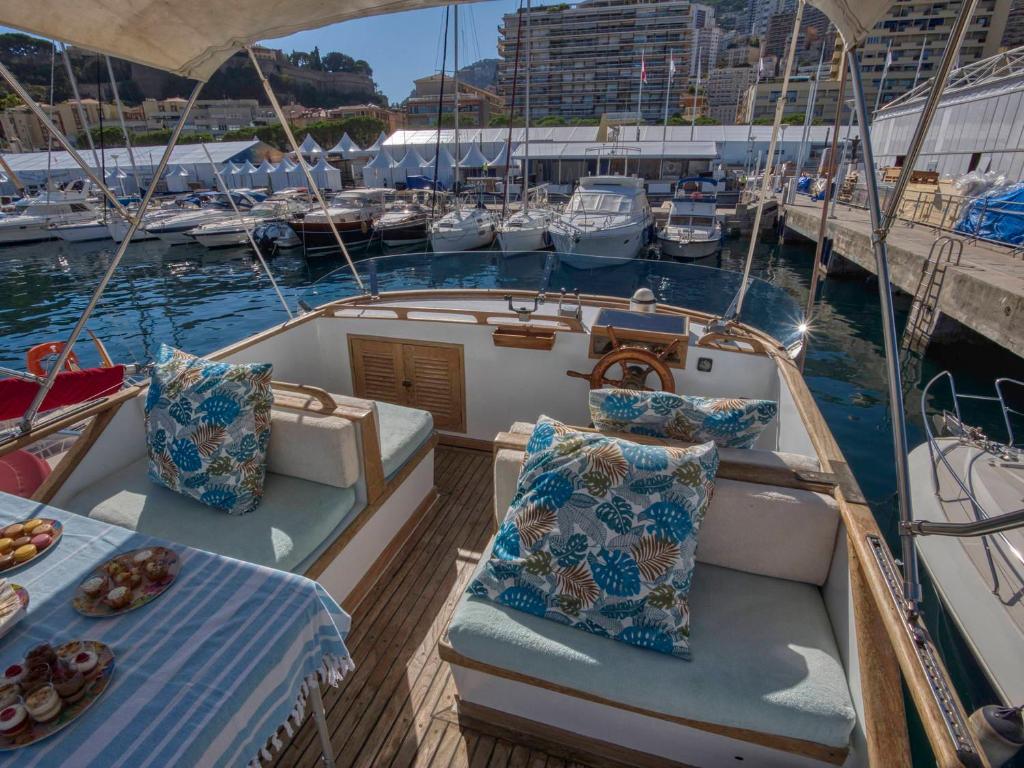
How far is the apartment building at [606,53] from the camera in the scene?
231 feet

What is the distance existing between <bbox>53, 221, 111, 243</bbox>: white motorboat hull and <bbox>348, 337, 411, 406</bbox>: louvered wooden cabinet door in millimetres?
22857

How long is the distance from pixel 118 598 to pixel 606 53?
8690cm

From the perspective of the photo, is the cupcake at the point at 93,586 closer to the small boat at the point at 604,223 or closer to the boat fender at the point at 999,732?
the boat fender at the point at 999,732

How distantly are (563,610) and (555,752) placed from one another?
0.53 metres

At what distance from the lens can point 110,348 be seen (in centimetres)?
1057

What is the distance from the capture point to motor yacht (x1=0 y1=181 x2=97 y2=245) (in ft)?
65.9

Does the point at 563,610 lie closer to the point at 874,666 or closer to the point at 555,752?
the point at 555,752

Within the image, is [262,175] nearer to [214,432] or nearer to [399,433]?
[399,433]

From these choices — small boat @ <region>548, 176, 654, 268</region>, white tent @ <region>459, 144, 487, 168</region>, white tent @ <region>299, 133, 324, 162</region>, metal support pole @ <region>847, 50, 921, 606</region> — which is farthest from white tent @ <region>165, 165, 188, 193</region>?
metal support pole @ <region>847, 50, 921, 606</region>

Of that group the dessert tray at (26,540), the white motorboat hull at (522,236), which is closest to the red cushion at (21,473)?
the dessert tray at (26,540)

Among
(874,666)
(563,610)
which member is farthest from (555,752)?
(874,666)

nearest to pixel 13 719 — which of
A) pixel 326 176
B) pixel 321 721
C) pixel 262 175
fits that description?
pixel 321 721

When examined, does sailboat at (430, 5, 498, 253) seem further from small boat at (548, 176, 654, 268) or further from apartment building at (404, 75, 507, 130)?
apartment building at (404, 75, 507, 130)

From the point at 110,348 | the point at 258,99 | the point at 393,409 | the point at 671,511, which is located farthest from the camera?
the point at 258,99
